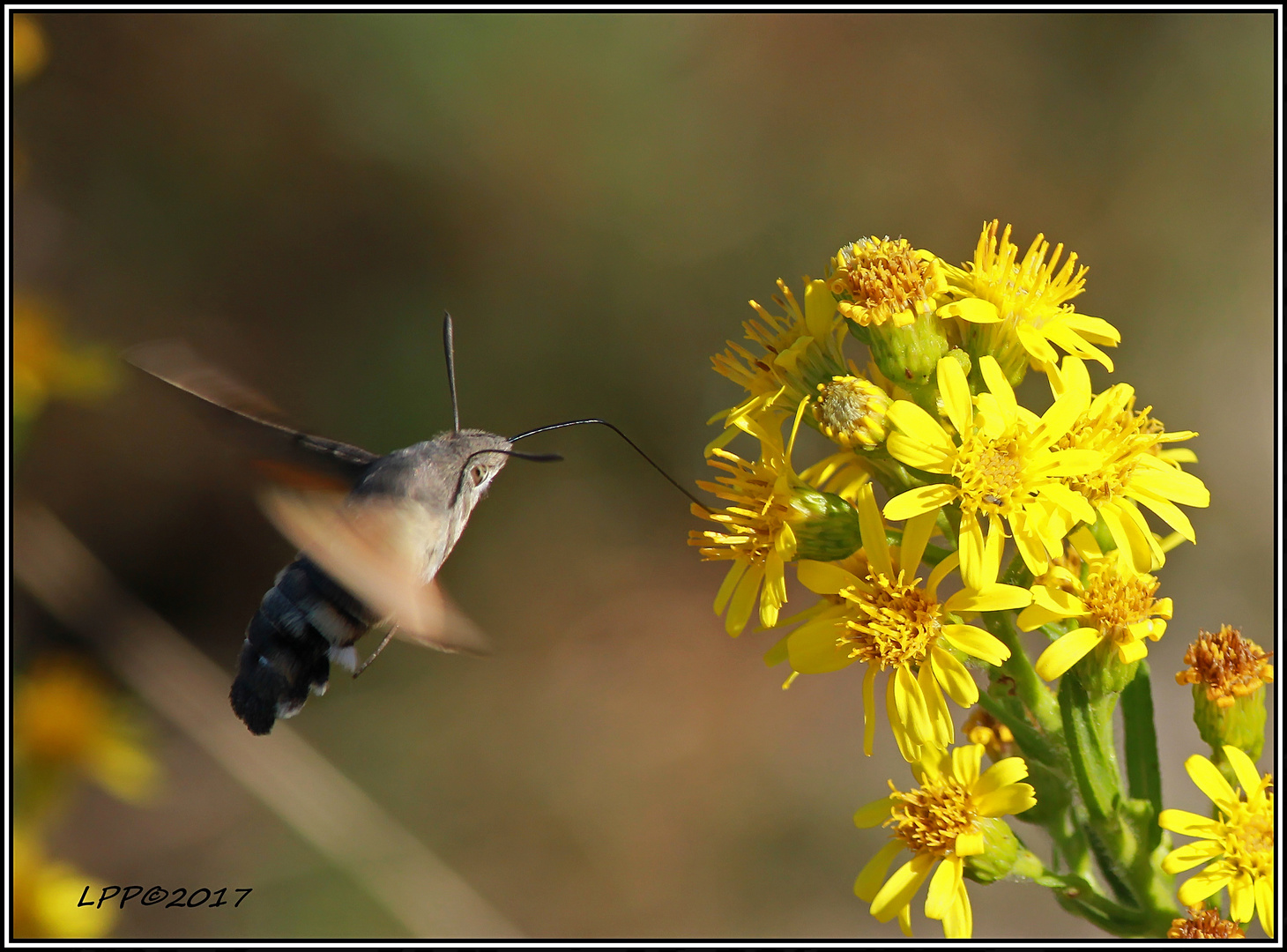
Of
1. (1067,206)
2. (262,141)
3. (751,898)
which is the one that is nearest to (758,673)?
(751,898)

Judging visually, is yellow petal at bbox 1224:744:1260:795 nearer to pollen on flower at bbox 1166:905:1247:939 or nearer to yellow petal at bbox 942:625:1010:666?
pollen on flower at bbox 1166:905:1247:939

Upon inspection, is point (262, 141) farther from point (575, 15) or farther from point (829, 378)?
point (829, 378)

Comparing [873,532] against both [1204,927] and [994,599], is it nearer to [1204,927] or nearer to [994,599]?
[994,599]

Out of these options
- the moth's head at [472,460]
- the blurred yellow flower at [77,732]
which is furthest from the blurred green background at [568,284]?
the moth's head at [472,460]

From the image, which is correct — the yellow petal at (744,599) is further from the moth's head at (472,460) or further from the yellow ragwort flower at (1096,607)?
the moth's head at (472,460)

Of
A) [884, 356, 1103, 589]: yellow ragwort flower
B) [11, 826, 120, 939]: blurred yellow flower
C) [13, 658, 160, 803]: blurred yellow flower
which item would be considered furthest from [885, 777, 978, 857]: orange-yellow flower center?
[13, 658, 160, 803]: blurred yellow flower

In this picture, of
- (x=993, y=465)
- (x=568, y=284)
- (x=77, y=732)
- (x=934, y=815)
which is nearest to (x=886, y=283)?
(x=993, y=465)

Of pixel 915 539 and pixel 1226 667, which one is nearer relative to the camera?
pixel 915 539
